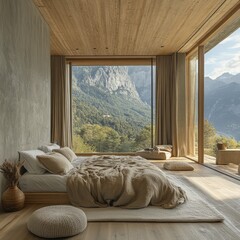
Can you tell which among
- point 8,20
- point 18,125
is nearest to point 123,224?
point 18,125

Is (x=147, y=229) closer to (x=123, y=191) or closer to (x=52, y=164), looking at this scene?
(x=123, y=191)

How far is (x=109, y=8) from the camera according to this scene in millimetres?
5020

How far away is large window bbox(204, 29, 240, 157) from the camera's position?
7422mm

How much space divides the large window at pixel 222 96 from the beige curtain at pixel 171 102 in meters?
0.83

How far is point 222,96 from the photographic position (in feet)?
27.2

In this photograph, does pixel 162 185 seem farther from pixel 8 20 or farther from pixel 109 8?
pixel 109 8

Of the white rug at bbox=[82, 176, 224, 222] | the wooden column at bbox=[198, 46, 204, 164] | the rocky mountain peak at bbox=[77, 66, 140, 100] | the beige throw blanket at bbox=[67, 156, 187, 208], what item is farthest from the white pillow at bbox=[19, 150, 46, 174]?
the rocky mountain peak at bbox=[77, 66, 140, 100]

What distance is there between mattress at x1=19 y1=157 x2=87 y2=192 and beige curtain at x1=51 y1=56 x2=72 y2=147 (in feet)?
16.0

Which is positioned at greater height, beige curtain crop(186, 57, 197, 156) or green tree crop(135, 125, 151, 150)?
beige curtain crop(186, 57, 197, 156)

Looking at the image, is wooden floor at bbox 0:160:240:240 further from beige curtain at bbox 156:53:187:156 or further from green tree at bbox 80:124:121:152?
green tree at bbox 80:124:121:152

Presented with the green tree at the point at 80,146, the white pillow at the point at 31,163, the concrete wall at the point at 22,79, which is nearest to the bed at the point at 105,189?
the white pillow at the point at 31,163

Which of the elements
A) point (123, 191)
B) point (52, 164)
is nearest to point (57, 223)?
point (123, 191)

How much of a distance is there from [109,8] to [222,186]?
11.7 ft

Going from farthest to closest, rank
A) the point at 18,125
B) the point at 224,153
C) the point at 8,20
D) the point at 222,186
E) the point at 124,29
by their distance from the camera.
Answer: the point at 224,153 → the point at 124,29 → the point at 222,186 → the point at 18,125 → the point at 8,20
